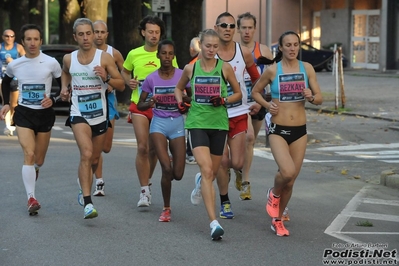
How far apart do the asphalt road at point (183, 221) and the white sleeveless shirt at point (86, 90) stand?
3.38 feet

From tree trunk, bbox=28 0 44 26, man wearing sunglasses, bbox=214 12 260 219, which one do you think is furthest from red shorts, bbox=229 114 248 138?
tree trunk, bbox=28 0 44 26

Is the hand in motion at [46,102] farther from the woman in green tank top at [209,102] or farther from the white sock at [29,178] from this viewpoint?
the woman in green tank top at [209,102]

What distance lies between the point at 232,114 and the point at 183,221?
3.78 feet

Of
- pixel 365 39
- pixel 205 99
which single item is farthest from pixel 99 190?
pixel 365 39

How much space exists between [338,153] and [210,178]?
7427 mm

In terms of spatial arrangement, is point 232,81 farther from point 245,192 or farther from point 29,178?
point 29,178

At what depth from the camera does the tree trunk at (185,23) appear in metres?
25.7

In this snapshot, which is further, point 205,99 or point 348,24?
point 348,24

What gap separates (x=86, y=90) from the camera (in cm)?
885

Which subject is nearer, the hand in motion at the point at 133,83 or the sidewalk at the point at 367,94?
the hand in motion at the point at 133,83

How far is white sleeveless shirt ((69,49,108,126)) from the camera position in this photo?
8.82 meters

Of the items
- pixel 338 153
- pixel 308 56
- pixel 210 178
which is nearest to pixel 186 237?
pixel 210 178

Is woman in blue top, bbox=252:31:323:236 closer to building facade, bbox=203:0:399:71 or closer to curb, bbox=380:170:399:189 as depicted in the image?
curb, bbox=380:170:399:189

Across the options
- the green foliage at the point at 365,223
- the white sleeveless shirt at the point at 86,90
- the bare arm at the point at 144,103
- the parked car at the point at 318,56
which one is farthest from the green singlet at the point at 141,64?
the parked car at the point at 318,56
